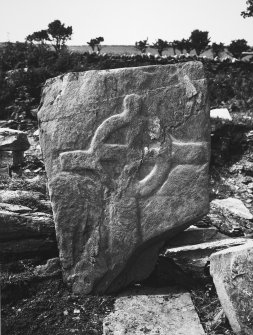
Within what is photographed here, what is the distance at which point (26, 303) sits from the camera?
2.97 m

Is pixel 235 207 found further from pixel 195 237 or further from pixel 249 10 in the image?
pixel 249 10

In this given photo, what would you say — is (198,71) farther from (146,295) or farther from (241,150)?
(241,150)

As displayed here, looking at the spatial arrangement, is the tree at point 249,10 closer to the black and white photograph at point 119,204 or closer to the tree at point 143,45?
the tree at point 143,45

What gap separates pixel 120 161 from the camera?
3021mm

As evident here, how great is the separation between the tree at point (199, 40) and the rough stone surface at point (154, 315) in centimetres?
1803

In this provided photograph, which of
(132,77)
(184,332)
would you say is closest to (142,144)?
(132,77)

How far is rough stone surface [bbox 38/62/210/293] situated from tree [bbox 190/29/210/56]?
57.1 ft

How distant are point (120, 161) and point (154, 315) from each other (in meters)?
1.19

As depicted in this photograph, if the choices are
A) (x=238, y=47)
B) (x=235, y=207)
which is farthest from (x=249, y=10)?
(x=235, y=207)

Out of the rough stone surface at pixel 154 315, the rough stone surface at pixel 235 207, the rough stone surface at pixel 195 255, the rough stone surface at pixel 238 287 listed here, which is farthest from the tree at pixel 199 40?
the rough stone surface at pixel 238 287

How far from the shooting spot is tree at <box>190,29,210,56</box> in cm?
1933

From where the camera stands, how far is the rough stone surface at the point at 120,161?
299 cm

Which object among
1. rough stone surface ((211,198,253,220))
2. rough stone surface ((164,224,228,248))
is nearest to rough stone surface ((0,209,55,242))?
rough stone surface ((164,224,228,248))

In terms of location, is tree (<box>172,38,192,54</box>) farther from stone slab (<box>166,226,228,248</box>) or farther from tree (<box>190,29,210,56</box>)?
stone slab (<box>166,226,228,248</box>)
